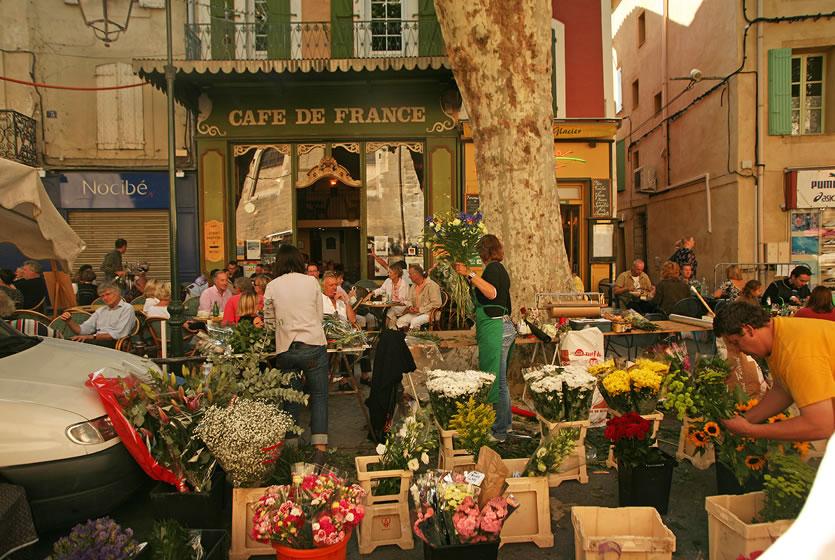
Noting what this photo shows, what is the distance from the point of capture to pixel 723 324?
338cm

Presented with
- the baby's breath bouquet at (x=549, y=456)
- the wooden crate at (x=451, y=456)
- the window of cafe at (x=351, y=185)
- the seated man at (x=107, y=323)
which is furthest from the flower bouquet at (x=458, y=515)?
the window of cafe at (x=351, y=185)

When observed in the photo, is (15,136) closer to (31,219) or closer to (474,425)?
(31,219)

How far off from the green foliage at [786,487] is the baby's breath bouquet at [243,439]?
2786 millimetres

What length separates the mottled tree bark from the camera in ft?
23.8

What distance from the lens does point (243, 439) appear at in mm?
3717

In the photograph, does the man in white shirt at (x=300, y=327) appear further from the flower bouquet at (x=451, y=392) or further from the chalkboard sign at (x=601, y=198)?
the chalkboard sign at (x=601, y=198)

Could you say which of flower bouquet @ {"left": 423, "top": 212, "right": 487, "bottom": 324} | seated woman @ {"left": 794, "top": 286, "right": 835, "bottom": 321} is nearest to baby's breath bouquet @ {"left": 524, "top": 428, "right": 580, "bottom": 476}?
flower bouquet @ {"left": 423, "top": 212, "right": 487, "bottom": 324}

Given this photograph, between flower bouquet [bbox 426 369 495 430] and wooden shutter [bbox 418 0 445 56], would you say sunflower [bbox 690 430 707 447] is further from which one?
wooden shutter [bbox 418 0 445 56]

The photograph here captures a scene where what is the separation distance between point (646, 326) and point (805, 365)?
14.1 ft

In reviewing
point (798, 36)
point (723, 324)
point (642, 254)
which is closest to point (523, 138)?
point (723, 324)

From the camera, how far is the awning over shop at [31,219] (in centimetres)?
507

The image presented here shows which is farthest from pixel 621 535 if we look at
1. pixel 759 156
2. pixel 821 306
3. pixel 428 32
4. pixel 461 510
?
pixel 759 156

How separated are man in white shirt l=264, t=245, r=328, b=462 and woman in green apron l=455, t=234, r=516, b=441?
1.50 meters

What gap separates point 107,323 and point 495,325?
4998mm
